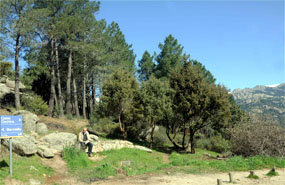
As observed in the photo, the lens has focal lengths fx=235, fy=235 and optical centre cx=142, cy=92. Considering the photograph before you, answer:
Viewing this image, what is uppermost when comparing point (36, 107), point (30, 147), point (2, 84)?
point (2, 84)

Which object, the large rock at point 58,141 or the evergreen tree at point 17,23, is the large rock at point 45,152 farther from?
the evergreen tree at point 17,23

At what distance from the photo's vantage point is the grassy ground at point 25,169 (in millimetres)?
8477

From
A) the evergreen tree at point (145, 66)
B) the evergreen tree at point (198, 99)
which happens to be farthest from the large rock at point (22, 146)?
the evergreen tree at point (145, 66)

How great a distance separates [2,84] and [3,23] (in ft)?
22.4

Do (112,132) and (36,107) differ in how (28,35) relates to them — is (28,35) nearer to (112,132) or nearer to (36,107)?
(36,107)

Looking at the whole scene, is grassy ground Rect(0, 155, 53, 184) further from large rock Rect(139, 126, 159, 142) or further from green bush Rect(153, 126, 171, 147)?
green bush Rect(153, 126, 171, 147)

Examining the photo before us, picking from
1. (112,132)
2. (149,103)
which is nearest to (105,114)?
(112,132)

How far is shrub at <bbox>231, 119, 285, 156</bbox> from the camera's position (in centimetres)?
1274

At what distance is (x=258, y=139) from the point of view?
13.2 metres

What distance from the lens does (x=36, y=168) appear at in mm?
9758

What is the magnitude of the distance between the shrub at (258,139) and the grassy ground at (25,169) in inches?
415

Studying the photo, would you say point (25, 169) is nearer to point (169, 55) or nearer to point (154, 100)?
point (154, 100)

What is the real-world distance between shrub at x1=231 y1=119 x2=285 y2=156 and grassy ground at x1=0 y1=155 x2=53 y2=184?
34.6ft

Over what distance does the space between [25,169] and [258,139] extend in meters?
11.8
